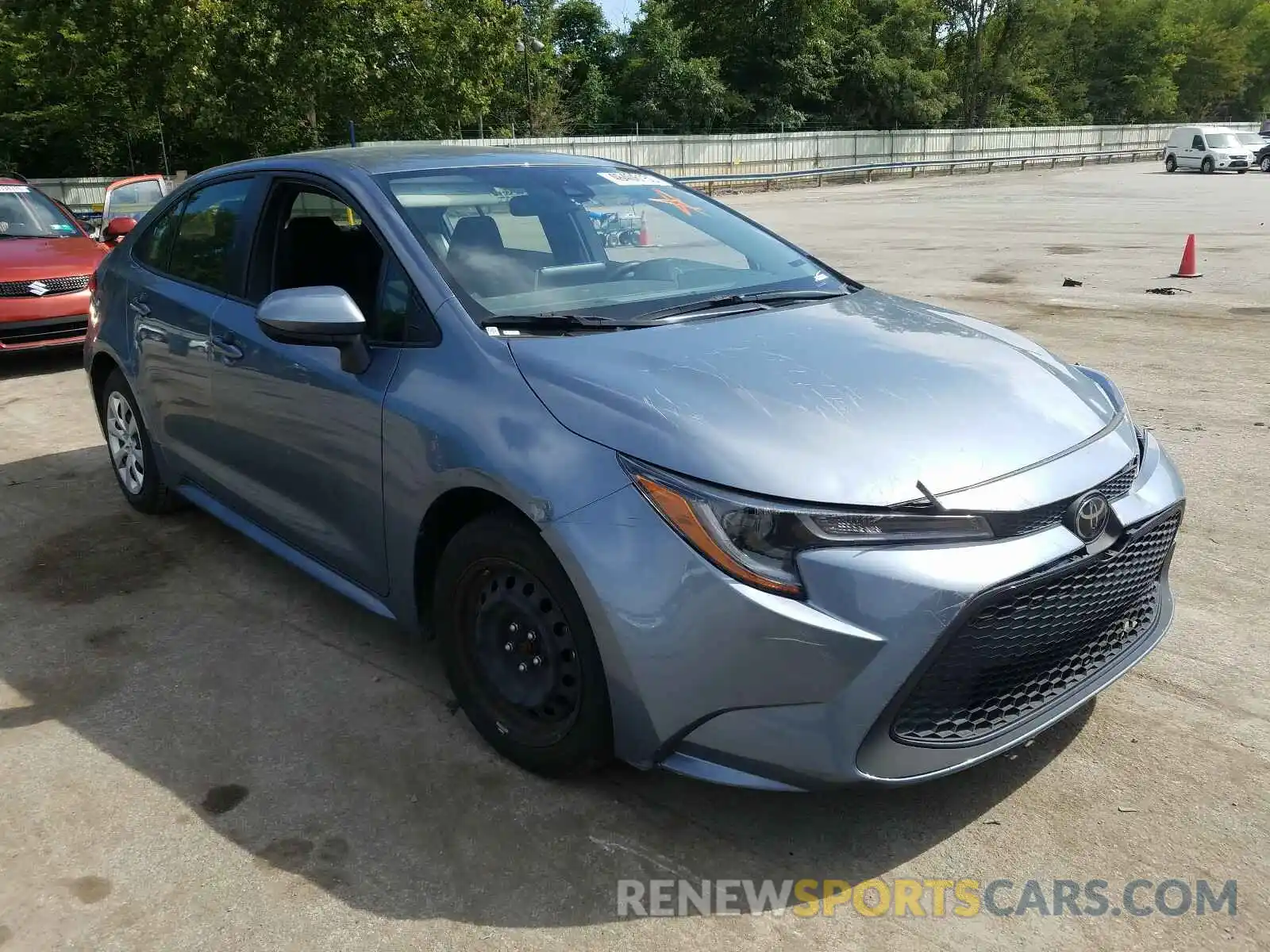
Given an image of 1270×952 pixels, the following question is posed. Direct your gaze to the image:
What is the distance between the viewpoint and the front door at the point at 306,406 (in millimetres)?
3281

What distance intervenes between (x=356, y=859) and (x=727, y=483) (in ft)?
4.46

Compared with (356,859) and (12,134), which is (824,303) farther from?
(12,134)

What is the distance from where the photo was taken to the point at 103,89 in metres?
29.6

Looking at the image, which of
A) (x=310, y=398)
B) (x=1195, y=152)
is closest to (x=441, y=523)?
(x=310, y=398)

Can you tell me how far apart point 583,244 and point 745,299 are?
0.65m

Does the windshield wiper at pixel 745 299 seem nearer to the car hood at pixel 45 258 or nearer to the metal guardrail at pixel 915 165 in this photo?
the car hood at pixel 45 258

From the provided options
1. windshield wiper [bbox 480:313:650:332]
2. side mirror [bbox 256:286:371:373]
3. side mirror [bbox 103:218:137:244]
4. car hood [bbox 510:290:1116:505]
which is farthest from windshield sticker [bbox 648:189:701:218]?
side mirror [bbox 103:218:137:244]

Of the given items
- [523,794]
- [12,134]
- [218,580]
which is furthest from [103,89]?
[523,794]

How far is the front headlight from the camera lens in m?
2.33

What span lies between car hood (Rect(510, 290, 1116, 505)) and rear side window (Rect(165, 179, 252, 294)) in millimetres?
1829

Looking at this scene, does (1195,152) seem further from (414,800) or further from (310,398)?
(414,800)

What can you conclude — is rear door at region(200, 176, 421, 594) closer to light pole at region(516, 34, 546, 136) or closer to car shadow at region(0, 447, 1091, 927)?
car shadow at region(0, 447, 1091, 927)

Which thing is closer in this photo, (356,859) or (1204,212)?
(356,859)

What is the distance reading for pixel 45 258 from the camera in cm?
899
